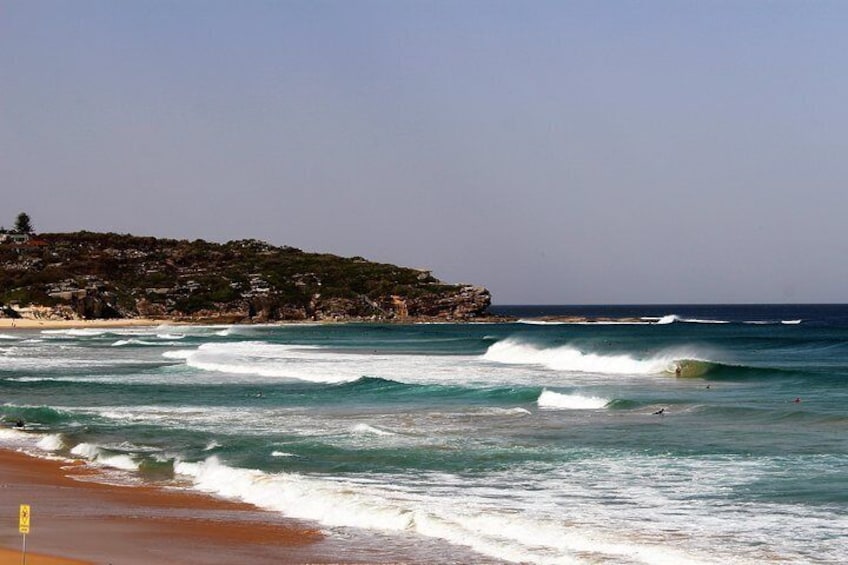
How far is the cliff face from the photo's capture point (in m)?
117

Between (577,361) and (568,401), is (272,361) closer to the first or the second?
(577,361)

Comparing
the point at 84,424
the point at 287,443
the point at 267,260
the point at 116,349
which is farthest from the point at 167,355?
the point at 267,260

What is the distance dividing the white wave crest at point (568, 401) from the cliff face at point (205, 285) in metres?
87.6

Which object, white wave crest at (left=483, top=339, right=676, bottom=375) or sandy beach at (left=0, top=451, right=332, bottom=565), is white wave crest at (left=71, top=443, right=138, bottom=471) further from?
white wave crest at (left=483, top=339, right=676, bottom=375)

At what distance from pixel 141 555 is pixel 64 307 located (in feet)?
339

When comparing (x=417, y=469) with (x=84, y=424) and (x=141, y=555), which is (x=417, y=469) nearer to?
(x=141, y=555)

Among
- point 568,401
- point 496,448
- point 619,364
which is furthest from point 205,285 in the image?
point 496,448

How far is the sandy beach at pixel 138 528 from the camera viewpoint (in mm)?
12711

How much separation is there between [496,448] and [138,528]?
852 centimetres

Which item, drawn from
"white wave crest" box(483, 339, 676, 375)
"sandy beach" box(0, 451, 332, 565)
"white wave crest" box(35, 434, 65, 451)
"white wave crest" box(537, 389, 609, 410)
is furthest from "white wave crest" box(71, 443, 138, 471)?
"white wave crest" box(483, 339, 676, 375)

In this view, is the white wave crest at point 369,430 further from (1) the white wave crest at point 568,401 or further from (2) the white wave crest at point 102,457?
(1) the white wave crest at point 568,401

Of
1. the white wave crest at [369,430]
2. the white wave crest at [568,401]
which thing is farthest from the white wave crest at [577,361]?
the white wave crest at [369,430]

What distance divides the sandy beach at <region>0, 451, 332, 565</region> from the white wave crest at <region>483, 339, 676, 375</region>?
27687 mm

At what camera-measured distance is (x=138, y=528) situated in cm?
1438
